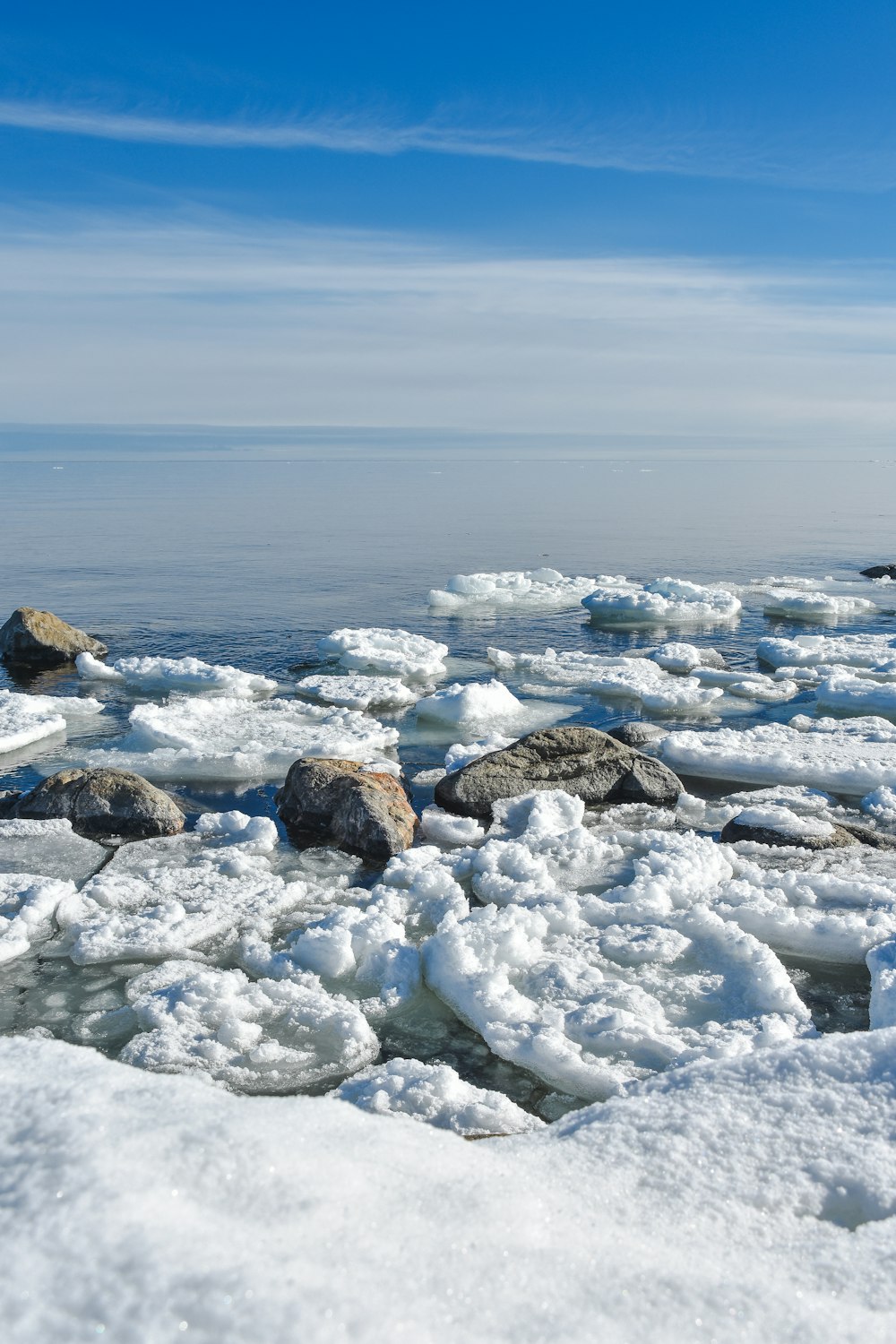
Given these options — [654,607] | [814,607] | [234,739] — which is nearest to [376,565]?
[654,607]

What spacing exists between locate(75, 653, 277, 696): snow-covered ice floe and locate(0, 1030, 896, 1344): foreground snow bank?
9546 mm

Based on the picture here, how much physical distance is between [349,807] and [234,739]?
3209 mm

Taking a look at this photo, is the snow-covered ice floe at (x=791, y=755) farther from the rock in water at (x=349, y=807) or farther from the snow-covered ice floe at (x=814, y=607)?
the snow-covered ice floe at (x=814, y=607)

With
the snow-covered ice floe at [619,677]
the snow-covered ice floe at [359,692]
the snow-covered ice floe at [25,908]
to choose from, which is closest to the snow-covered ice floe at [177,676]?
the snow-covered ice floe at [359,692]

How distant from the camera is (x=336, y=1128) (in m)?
3.65

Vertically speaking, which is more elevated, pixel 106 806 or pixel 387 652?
pixel 387 652

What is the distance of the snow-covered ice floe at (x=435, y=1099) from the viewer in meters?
4.66

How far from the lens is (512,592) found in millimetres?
21344

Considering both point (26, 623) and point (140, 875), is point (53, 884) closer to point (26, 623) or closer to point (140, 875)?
point (140, 875)

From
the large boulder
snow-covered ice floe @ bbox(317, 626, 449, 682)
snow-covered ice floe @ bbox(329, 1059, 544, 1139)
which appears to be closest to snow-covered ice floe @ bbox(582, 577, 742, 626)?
snow-covered ice floe @ bbox(317, 626, 449, 682)

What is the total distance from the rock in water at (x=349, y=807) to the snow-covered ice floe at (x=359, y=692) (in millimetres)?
3554

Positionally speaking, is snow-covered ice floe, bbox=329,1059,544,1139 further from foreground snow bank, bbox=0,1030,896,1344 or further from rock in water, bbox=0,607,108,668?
rock in water, bbox=0,607,108,668

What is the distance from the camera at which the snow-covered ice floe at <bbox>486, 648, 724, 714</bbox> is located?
13.0m

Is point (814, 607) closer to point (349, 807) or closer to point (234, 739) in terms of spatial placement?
point (234, 739)
